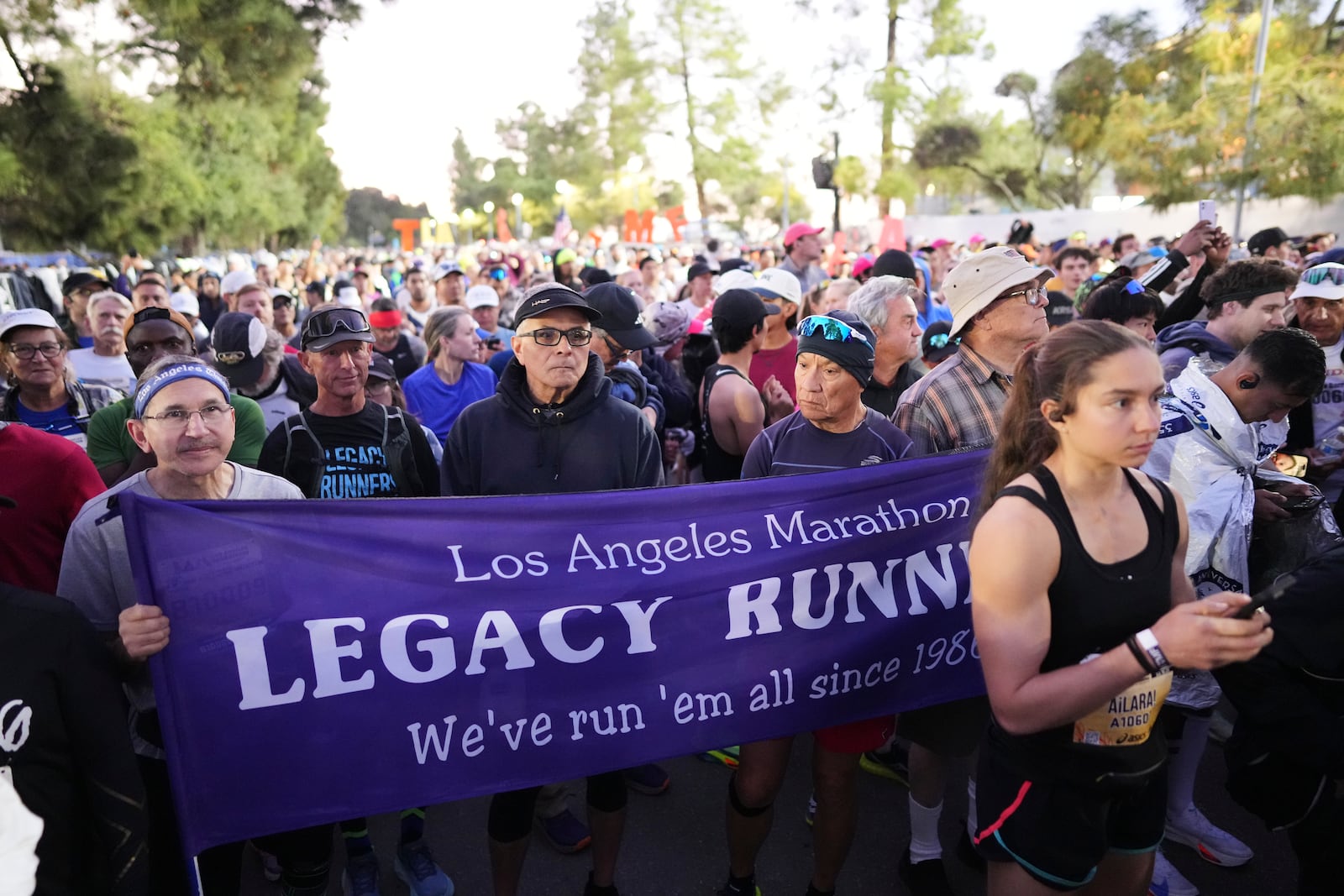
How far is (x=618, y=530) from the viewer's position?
9.19 feet

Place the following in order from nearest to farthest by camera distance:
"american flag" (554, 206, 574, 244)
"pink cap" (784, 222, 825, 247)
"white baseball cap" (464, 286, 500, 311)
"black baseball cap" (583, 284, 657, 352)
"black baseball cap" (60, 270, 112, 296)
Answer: "black baseball cap" (583, 284, 657, 352), "white baseball cap" (464, 286, 500, 311), "black baseball cap" (60, 270, 112, 296), "pink cap" (784, 222, 825, 247), "american flag" (554, 206, 574, 244)

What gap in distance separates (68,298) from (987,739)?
10591 millimetres

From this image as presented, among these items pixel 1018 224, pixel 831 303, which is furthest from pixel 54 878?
pixel 1018 224

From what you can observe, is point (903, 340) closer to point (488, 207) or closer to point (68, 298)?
point (68, 298)

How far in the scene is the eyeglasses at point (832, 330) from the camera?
317 centimetres

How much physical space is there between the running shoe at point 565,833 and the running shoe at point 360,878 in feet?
2.28

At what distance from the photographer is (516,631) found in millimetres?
2715

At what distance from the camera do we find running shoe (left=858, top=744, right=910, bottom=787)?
420 cm

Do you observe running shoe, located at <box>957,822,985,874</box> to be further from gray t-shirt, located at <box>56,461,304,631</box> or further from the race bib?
gray t-shirt, located at <box>56,461,304,631</box>

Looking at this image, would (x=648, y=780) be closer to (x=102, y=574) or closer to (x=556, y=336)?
(x=556, y=336)

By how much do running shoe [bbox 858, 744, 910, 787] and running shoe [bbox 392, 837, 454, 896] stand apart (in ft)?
6.17

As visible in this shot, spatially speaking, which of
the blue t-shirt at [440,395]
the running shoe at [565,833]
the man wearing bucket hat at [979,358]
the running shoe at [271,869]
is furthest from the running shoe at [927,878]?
the blue t-shirt at [440,395]

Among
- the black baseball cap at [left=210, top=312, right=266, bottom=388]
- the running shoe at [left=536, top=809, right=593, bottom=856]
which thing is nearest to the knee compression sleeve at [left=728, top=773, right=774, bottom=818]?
the running shoe at [left=536, top=809, right=593, bottom=856]

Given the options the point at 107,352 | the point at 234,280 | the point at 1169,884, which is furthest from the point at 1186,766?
the point at 234,280
